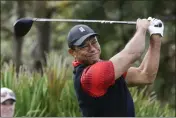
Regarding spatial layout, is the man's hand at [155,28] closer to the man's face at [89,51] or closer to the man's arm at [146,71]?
the man's arm at [146,71]

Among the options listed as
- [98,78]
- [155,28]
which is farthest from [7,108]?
[155,28]

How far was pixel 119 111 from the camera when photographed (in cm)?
453

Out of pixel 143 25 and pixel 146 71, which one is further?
pixel 146 71

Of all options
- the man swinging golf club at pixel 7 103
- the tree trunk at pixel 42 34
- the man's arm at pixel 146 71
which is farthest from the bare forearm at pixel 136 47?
the tree trunk at pixel 42 34

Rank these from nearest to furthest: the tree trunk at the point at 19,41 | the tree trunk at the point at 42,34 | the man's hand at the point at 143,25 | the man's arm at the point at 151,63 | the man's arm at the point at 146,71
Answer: the man's hand at the point at 143,25
the man's arm at the point at 151,63
the man's arm at the point at 146,71
the tree trunk at the point at 42,34
the tree trunk at the point at 19,41

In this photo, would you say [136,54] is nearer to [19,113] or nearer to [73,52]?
[73,52]

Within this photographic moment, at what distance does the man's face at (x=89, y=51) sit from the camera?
4.64 m

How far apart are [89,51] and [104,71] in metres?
0.23

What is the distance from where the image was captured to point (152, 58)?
4891mm

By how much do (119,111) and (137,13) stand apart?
8.82 m

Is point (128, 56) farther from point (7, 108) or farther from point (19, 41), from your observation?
point (19, 41)

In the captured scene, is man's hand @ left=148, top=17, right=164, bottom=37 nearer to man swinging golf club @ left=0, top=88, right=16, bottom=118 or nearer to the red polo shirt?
the red polo shirt

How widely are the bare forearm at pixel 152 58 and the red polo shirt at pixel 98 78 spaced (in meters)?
0.41

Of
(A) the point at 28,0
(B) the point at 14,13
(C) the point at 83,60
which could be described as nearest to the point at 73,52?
(C) the point at 83,60
